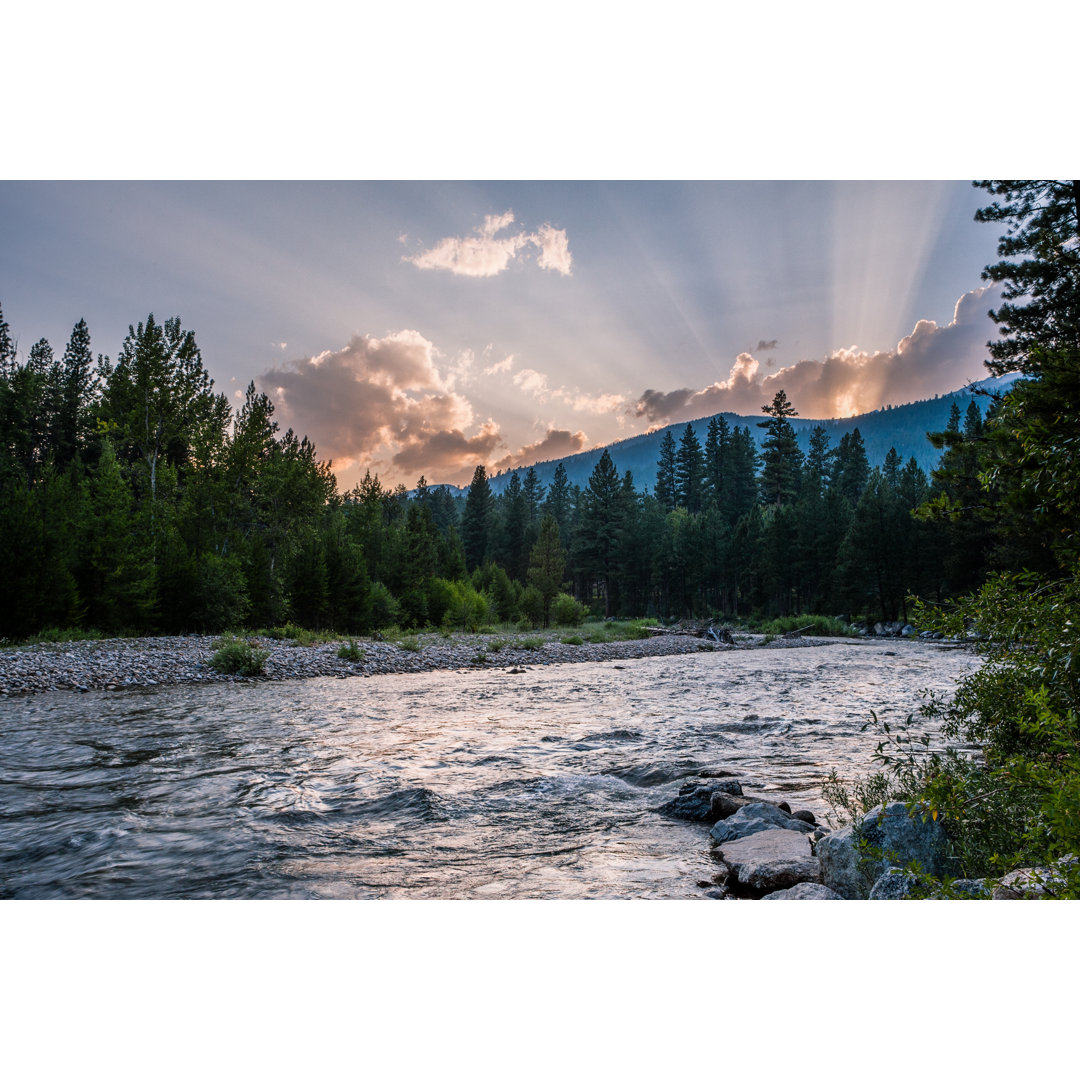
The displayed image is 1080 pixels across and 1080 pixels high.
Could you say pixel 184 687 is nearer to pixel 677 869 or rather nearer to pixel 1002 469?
pixel 677 869

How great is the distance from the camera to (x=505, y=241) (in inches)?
344

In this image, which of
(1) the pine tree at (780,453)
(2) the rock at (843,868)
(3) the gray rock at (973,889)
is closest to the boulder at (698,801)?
(2) the rock at (843,868)

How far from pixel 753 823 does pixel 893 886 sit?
1569 mm

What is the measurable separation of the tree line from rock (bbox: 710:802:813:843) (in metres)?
2.79

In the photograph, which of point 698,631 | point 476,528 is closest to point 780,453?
point 476,528

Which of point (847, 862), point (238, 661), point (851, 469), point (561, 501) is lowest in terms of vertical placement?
point (238, 661)

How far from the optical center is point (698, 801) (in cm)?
549

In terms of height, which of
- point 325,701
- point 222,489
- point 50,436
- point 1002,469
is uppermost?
point 50,436

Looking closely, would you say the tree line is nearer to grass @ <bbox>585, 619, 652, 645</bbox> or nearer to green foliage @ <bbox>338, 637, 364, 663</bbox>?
grass @ <bbox>585, 619, 652, 645</bbox>

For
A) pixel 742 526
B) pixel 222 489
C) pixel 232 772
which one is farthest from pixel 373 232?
pixel 742 526

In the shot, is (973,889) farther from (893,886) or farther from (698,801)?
(698,801)

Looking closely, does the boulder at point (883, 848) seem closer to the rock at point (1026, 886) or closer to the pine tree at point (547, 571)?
the rock at point (1026, 886)

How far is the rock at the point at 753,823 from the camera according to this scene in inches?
184
